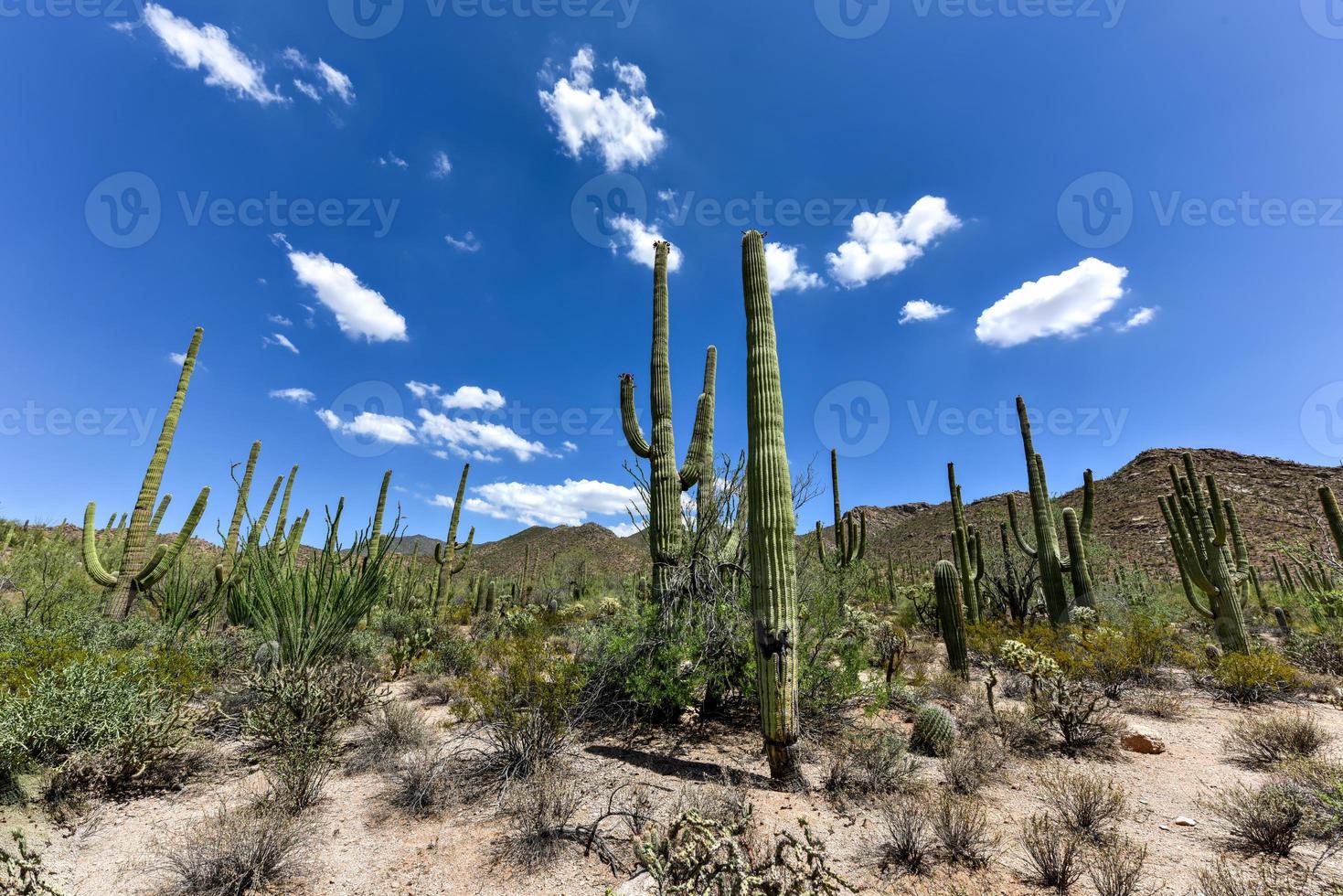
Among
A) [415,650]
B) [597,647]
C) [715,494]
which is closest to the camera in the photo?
[597,647]

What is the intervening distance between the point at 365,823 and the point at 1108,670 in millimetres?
9051

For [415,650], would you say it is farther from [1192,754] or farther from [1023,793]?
[1192,754]

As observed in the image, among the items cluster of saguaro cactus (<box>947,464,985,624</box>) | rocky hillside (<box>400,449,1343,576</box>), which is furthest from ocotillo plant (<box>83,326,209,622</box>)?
cluster of saguaro cactus (<box>947,464,985,624</box>)

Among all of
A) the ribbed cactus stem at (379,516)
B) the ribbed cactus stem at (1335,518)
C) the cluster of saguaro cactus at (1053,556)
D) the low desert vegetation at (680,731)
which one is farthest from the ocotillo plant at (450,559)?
the ribbed cactus stem at (1335,518)

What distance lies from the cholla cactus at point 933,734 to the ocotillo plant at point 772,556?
179 centimetres

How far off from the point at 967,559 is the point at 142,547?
16760 mm

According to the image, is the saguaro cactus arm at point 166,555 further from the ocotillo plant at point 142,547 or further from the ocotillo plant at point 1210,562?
the ocotillo plant at point 1210,562

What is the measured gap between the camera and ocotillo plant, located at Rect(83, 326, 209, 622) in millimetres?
8367

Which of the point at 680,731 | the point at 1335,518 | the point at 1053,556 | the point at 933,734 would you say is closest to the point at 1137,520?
the point at 1053,556

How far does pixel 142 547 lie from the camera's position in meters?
8.56

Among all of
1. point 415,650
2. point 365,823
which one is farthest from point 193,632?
point 365,823

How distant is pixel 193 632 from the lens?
8852 millimetres

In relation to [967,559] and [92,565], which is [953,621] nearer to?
[967,559]

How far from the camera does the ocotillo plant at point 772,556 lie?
4602 millimetres
